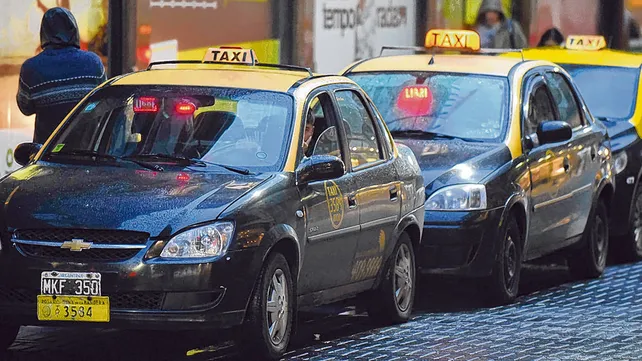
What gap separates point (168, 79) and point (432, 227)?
2.38 m

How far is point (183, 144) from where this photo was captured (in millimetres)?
10141

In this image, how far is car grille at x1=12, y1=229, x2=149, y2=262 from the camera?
9.05 m

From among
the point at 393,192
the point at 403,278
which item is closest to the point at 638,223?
the point at 403,278

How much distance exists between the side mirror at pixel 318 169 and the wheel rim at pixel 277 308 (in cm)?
61

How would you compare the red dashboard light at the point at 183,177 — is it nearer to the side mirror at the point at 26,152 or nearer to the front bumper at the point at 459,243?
the side mirror at the point at 26,152

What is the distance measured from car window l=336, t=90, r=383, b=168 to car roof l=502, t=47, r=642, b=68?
5.59 metres

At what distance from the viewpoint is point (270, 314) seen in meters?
9.57

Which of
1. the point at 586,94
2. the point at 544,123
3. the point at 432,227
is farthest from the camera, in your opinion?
the point at 586,94

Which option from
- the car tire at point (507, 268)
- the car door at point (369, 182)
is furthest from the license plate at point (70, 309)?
the car tire at point (507, 268)

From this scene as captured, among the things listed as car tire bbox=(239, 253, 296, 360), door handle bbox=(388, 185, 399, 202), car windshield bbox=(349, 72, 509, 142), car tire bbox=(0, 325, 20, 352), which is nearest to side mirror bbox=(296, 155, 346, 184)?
car tire bbox=(239, 253, 296, 360)

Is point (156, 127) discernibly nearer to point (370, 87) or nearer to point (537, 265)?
point (370, 87)

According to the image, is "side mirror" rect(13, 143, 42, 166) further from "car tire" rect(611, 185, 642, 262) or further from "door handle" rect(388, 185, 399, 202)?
"car tire" rect(611, 185, 642, 262)

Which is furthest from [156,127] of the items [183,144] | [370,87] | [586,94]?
[586,94]

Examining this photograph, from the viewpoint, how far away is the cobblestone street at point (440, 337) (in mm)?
10094
